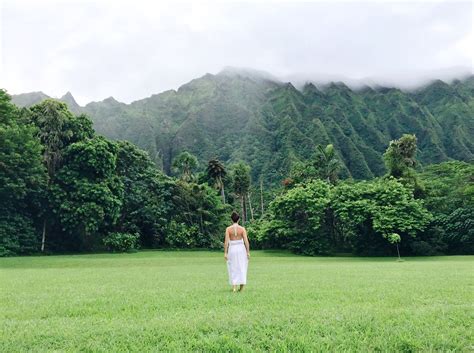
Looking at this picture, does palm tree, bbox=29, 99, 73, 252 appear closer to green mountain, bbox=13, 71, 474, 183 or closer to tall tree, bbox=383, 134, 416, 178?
tall tree, bbox=383, 134, 416, 178

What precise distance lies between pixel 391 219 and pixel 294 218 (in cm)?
1102

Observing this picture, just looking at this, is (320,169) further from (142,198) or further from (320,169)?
(142,198)

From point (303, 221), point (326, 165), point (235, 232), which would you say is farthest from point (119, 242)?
point (235, 232)

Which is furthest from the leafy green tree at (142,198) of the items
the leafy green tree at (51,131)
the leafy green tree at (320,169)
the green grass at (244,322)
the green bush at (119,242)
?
the green grass at (244,322)

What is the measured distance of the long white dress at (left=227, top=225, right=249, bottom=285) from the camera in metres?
10.4

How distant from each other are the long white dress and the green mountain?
8482 centimetres

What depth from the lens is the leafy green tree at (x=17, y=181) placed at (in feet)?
120

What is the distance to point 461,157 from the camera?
11338cm

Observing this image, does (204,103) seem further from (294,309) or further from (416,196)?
(294,309)

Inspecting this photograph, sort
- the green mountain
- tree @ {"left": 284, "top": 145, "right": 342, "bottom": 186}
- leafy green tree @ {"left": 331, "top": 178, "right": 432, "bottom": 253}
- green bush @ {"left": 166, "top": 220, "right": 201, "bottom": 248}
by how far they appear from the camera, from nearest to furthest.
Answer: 1. leafy green tree @ {"left": 331, "top": 178, "right": 432, "bottom": 253}
2. green bush @ {"left": 166, "top": 220, "right": 201, "bottom": 248}
3. tree @ {"left": 284, "top": 145, "right": 342, "bottom": 186}
4. the green mountain

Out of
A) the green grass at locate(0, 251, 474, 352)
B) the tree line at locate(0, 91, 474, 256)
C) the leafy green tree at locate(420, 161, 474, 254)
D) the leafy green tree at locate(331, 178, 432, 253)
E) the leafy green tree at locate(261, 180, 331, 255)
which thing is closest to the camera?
the green grass at locate(0, 251, 474, 352)

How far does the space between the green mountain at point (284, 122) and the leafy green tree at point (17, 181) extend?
201 feet

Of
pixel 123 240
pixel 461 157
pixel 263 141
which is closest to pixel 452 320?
pixel 123 240

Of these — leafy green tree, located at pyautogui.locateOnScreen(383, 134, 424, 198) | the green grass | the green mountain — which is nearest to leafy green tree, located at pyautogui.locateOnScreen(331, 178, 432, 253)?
leafy green tree, located at pyautogui.locateOnScreen(383, 134, 424, 198)
